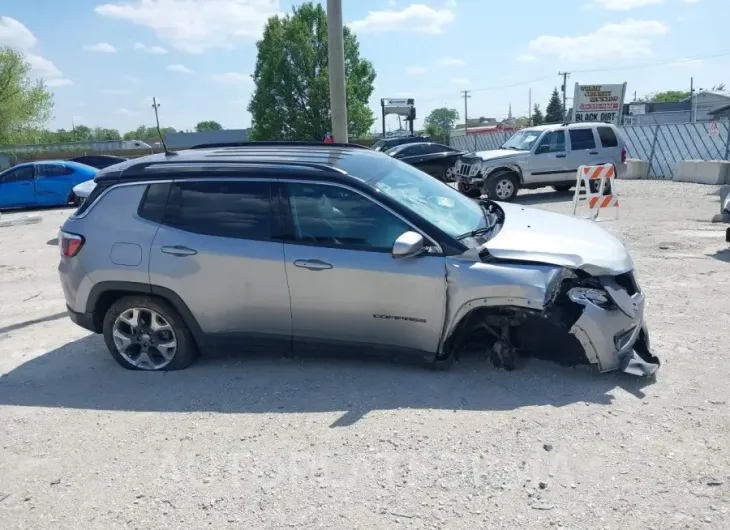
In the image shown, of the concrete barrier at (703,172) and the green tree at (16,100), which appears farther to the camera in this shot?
the green tree at (16,100)

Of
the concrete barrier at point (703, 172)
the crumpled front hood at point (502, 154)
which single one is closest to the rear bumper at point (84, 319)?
the crumpled front hood at point (502, 154)

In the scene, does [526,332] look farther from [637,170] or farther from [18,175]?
[637,170]

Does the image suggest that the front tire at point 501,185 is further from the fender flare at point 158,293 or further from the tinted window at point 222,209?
the fender flare at point 158,293

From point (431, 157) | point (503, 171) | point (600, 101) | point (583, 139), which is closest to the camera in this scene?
point (503, 171)

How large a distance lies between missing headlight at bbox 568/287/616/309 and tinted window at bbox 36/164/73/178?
59.4 ft

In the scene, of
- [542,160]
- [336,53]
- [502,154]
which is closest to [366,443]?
[336,53]

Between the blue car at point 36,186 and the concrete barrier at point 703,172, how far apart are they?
1877 cm

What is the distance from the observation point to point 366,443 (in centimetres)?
364

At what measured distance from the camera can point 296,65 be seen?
151 ft

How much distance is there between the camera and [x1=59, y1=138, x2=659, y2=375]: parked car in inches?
166

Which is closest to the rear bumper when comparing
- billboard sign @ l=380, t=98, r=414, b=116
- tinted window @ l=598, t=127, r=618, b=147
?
tinted window @ l=598, t=127, r=618, b=147

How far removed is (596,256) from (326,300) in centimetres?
198

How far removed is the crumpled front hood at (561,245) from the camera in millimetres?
4238

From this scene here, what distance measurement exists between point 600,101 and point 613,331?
29.8m
